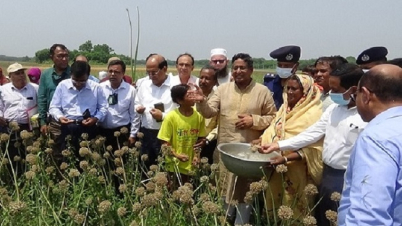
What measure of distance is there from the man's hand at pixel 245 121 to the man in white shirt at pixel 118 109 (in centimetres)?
150

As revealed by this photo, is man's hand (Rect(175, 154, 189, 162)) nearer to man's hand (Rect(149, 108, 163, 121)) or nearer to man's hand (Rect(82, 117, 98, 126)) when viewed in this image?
man's hand (Rect(149, 108, 163, 121))

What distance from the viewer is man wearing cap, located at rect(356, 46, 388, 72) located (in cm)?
460

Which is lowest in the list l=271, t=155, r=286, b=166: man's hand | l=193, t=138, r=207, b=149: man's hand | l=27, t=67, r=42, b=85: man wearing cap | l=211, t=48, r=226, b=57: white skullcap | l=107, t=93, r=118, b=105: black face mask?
l=193, t=138, r=207, b=149: man's hand

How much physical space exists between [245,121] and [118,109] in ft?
5.85

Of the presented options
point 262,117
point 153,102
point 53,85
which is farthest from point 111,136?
point 262,117

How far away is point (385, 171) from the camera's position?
150 cm

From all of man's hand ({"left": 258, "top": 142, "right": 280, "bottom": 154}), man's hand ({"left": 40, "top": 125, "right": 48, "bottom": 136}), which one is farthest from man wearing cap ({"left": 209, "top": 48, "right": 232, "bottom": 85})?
man's hand ({"left": 40, "top": 125, "right": 48, "bottom": 136})

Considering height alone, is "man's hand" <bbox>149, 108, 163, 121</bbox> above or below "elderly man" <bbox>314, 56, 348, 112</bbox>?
below

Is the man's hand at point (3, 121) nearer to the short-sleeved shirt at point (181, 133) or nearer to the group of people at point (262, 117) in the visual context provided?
the group of people at point (262, 117)

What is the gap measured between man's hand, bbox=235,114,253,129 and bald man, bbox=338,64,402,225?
6.98ft

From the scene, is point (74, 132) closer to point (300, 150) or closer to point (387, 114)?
point (300, 150)

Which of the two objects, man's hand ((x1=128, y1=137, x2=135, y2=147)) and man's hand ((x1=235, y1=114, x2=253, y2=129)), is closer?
man's hand ((x1=235, y1=114, x2=253, y2=129))

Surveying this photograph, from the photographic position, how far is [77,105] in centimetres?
473

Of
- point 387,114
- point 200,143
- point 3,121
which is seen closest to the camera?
point 387,114
